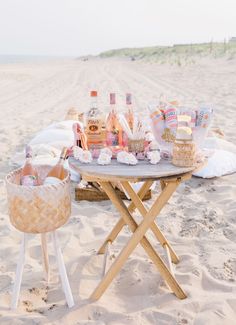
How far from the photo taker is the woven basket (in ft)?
8.25

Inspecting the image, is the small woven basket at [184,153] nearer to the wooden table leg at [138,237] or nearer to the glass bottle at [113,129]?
the wooden table leg at [138,237]

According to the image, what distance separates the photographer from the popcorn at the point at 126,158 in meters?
2.53

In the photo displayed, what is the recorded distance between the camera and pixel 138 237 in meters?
2.61

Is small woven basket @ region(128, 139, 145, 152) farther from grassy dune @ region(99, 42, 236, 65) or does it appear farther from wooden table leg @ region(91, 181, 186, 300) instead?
grassy dune @ region(99, 42, 236, 65)

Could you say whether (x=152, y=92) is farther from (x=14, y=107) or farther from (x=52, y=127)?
(x=52, y=127)

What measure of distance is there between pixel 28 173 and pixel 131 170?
0.76m

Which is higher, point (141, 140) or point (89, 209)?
point (141, 140)

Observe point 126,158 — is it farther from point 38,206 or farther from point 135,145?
point 38,206

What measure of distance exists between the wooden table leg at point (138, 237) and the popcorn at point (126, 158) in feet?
0.56

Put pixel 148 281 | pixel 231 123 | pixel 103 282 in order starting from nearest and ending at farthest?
pixel 103 282 < pixel 148 281 < pixel 231 123

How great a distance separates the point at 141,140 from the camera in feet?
8.82

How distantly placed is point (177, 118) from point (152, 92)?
1192 cm

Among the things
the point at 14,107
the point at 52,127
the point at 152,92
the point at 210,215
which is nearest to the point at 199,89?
the point at 152,92

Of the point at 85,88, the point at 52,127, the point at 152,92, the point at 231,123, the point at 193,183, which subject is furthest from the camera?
the point at 85,88
